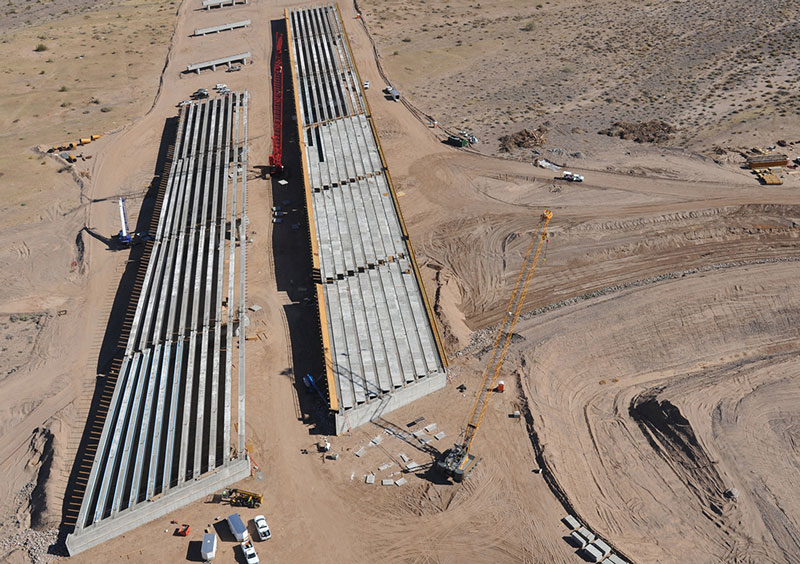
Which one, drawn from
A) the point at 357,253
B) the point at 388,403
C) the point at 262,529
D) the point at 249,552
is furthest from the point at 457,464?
the point at 357,253

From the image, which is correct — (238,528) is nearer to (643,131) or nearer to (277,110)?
(277,110)

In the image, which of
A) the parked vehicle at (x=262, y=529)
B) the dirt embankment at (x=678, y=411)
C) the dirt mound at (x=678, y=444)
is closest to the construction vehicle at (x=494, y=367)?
the dirt embankment at (x=678, y=411)

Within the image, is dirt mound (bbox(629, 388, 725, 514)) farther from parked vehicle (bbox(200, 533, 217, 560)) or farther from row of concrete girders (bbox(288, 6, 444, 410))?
parked vehicle (bbox(200, 533, 217, 560))

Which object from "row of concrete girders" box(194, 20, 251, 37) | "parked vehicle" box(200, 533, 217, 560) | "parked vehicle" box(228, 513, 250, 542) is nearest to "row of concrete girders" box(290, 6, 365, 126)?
"row of concrete girders" box(194, 20, 251, 37)

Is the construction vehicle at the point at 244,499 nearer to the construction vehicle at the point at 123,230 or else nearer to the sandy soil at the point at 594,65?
the construction vehicle at the point at 123,230

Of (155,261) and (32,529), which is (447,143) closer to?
(155,261)

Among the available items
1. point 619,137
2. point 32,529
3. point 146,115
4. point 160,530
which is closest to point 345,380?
point 160,530
